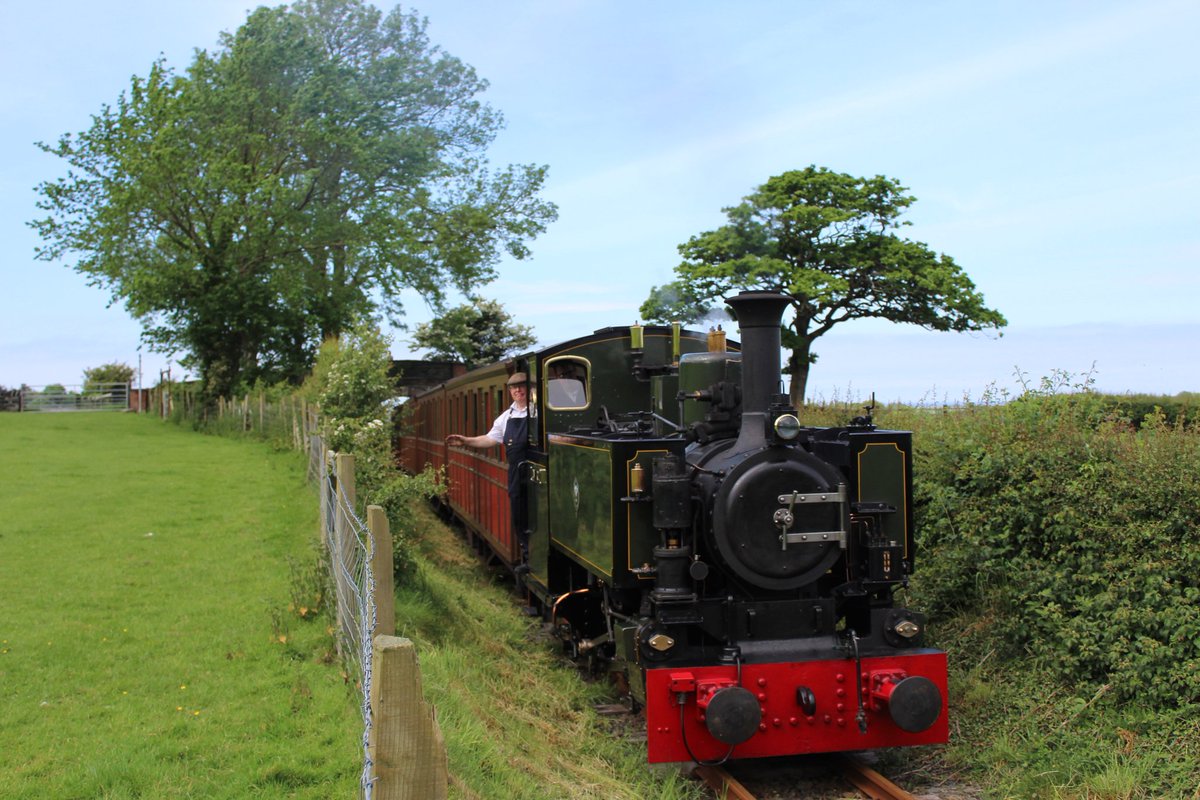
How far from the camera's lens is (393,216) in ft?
106

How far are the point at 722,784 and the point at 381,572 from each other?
2.23m

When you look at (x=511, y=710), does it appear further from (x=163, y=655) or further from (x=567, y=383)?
(x=567, y=383)

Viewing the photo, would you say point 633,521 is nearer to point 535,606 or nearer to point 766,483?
point 766,483

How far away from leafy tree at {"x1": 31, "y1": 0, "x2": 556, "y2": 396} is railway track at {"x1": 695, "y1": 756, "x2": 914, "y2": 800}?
26.4m

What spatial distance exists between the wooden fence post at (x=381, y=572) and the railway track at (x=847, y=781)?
1985mm

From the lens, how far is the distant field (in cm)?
496

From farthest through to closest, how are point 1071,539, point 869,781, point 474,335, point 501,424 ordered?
1. point 474,335
2. point 501,424
3. point 1071,539
4. point 869,781

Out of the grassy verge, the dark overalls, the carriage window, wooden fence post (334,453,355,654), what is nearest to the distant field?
wooden fence post (334,453,355,654)

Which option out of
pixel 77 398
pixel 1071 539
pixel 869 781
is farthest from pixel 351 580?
pixel 77 398

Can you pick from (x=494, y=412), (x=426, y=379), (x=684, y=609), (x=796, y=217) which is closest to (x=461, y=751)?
(x=684, y=609)

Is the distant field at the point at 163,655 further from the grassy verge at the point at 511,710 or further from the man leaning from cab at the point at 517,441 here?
the man leaning from cab at the point at 517,441

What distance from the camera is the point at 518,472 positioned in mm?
9414

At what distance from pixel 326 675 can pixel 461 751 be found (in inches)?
68.6

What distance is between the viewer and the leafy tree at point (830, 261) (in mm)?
28938
